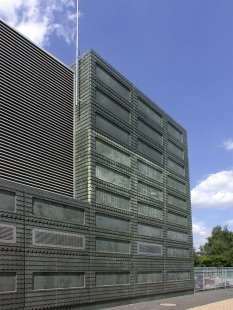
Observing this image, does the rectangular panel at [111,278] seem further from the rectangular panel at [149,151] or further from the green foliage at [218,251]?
the green foliage at [218,251]

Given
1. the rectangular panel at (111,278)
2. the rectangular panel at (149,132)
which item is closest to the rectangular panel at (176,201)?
the rectangular panel at (149,132)

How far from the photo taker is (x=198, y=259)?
6044 centimetres

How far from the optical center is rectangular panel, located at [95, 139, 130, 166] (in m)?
23.1

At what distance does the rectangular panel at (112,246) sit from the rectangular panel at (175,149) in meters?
11.3

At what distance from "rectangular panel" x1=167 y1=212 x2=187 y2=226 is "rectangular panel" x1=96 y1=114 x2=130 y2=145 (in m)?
8.28

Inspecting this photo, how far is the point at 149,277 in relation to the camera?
86.3 feet

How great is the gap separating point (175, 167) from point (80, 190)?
13.8 m

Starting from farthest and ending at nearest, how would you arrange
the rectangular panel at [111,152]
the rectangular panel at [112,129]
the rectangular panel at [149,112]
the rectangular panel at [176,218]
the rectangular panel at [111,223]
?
the rectangular panel at [176,218] → the rectangular panel at [149,112] → the rectangular panel at [112,129] → the rectangular panel at [111,152] → the rectangular panel at [111,223]

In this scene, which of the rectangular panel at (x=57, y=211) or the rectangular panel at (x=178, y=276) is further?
the rectangular panel at (x=178, y=276)

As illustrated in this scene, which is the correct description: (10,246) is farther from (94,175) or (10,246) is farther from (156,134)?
(156,134)

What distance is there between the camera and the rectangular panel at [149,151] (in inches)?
1095

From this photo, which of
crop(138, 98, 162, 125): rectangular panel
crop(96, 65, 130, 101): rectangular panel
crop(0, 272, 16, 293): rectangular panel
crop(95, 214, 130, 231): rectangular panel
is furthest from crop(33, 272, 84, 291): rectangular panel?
crop(138, 98, 162, 125): rectangular panel

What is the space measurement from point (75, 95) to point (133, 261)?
448 inches

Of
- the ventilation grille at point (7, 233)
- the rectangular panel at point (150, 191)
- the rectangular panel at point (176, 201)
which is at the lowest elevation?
the ventilation grille at point (7, 233)
